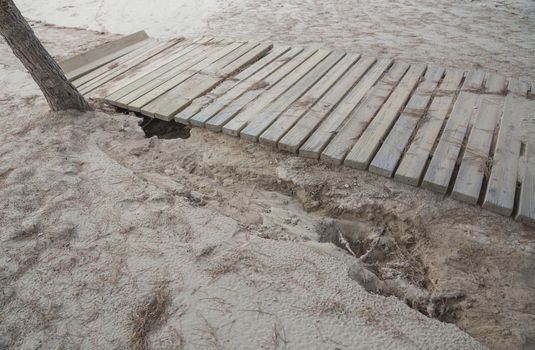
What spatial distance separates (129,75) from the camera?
4.05 metres

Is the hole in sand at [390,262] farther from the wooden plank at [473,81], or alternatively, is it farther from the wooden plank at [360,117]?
the wooden plank at [473,81]

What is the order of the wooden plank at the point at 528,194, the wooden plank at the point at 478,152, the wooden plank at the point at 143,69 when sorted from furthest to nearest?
the wooden plank at the point at 143,69 < the wooden plank at the point at 478,152 < the wooden plank at the point at 528,194

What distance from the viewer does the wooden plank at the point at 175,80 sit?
3.40 meters

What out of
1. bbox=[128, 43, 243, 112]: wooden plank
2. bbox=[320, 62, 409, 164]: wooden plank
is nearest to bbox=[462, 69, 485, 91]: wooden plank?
bbox=[320, 62, 409, 164]: wooden plank

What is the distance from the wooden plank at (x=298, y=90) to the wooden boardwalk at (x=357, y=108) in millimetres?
10

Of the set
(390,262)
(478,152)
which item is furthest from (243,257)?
(478,152)

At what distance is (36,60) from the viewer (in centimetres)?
296

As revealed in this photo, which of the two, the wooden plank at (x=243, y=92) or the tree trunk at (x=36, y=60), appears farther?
the wooden plank at (x=243, y=92)

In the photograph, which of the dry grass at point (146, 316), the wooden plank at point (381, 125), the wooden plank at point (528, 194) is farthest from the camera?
the wooden plank at point (381, 125)

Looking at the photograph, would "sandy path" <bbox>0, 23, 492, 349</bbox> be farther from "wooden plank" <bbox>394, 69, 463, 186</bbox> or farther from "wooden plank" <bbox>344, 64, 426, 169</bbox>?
"wooden plank" <bbox>394, 69, 463, 186</bbox>

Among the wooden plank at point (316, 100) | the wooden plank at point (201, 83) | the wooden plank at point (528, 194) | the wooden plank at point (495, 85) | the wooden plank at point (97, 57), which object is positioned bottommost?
the wooden plank at point (528, 194)

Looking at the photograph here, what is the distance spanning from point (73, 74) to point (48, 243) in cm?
303

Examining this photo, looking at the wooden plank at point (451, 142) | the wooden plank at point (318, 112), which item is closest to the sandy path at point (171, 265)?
the wooden plank at point (318, 112)

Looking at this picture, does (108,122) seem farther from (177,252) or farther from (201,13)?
(201,13)
